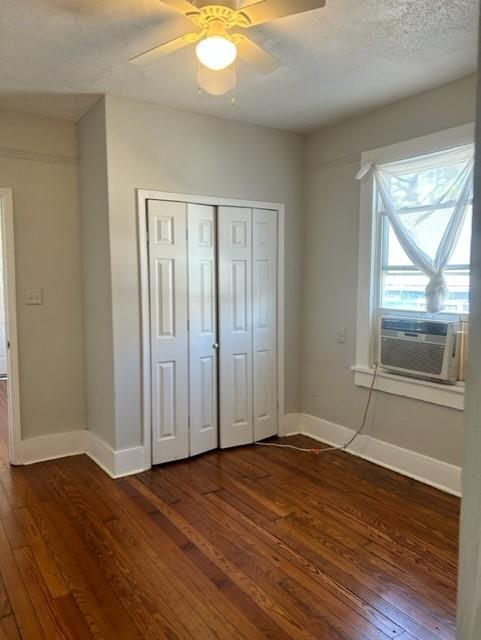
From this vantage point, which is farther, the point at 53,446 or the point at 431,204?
the point at 53,446

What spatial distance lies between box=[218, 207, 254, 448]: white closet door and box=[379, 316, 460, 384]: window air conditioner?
114 centimetres

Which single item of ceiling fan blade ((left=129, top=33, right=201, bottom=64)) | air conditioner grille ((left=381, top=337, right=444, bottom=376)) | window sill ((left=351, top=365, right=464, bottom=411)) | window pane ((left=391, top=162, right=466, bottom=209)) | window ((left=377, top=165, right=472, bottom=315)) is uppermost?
ceiling fan blade ((left=129, top=33, right=201, bottom=64))

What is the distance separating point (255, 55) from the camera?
2318 millimetres

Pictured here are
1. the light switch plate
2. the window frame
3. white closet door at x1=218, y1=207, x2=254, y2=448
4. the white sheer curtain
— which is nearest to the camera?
the white sheer curtain

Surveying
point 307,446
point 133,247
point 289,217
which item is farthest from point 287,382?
point 133,247

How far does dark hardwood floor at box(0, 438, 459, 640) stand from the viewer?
6.77 ft

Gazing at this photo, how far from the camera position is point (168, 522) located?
2881mm

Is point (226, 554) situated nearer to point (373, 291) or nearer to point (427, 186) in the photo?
point (373, 291)

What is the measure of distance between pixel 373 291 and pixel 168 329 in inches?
63.9

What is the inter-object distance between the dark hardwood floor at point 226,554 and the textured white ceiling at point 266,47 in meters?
2.67

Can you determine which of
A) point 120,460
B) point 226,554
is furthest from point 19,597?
point 120,460

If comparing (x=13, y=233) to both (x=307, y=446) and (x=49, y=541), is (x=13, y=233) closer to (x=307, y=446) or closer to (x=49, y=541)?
(x=49, y=541)

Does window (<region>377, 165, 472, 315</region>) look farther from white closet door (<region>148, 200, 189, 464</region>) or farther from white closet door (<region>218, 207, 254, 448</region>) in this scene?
white closet door (<region>148, 200, 189, 464</region>)

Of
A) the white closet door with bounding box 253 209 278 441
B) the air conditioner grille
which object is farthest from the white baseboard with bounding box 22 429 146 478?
the air conditioner grille
